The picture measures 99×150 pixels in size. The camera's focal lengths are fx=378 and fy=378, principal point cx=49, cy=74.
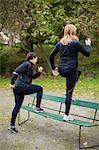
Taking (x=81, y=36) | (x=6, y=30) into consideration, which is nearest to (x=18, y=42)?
(x=6, y=30)

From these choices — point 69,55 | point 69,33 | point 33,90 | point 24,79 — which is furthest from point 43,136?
point 69,33

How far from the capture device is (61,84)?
14594mm

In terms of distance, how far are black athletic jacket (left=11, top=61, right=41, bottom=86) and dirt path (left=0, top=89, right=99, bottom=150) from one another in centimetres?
112

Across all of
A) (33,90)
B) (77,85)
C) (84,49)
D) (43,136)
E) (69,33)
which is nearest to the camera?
(84,49)

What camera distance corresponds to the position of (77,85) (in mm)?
14344

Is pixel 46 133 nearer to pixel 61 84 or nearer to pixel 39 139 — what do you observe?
pixel 39 139

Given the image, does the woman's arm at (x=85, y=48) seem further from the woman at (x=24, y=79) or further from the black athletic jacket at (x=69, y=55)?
the woman at (x=24, y=79)

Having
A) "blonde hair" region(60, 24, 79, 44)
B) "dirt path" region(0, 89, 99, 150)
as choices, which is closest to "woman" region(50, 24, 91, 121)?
"blonde hair" region(60, 24, 79, 44)

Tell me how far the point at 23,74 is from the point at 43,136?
1368 mm

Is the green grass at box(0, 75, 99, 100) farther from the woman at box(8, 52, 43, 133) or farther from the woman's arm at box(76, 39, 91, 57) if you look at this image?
the woman's arm at box(76, 39, 91, 57)

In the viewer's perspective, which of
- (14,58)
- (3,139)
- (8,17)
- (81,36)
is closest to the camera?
(3,139)

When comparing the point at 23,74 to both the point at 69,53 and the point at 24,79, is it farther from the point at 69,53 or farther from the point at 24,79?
the point at 69,53

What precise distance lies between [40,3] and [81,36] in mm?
2363

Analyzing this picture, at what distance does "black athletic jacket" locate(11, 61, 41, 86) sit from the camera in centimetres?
788
